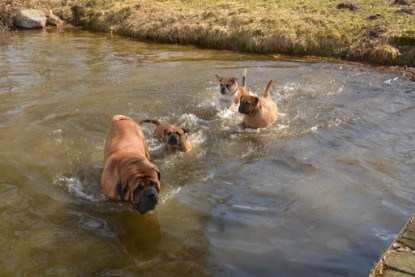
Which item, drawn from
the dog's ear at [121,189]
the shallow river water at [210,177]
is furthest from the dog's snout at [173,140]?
the dog's ear at [121,189]

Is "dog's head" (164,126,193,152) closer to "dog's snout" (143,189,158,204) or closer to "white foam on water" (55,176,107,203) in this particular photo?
"white foam on water" (55,176,107,203)

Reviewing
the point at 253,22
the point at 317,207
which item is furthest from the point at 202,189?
the point at 253,22

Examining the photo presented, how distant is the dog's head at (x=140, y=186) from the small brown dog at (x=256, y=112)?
3596mm

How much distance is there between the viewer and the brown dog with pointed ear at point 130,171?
4453mm

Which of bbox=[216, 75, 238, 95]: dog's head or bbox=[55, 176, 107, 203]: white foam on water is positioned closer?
bbox=[55, 176, 107, 203]: white foam on water

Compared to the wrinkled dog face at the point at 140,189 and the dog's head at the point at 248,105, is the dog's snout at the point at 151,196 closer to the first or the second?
the wrinkled dog face at the point at 140,189

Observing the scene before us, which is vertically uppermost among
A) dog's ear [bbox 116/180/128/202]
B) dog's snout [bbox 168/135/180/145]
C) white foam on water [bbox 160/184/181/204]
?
Answer: dog's snout [bbox 168/135/180/145]

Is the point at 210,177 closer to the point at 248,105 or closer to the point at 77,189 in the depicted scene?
the point at 77,189

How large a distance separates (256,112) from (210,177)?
235cm

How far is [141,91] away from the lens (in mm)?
9969

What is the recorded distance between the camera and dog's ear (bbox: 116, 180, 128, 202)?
4.57m

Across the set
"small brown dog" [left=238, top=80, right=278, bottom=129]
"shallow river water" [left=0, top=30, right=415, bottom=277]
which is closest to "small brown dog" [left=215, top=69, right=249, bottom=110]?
"shallow river water" [left=0, top=30, right=415, bottom=277]

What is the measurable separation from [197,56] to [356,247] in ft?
32.8

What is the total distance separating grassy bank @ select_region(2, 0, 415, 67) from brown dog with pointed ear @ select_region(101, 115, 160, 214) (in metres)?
9.25
